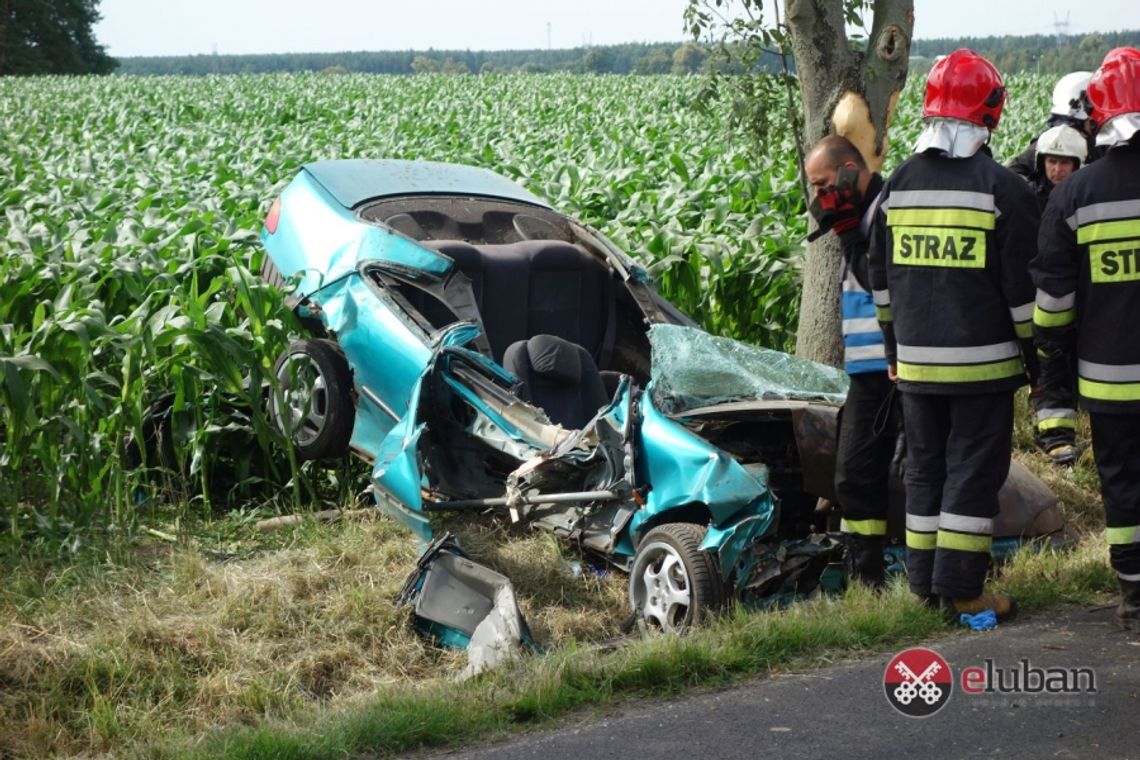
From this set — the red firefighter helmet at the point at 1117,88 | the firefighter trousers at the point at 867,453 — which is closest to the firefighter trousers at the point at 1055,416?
the firefighter trousers at the point at 867,453

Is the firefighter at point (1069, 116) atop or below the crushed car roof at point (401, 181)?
atop

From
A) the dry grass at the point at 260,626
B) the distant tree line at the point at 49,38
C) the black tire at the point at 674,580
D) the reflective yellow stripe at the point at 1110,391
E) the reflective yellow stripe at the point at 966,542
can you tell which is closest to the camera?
the dry grass at the point at 260,626

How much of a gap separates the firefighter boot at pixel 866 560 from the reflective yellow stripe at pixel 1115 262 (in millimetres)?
1396

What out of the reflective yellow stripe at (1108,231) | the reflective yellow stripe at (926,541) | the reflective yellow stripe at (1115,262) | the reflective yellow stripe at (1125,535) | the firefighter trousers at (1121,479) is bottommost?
the reflective yellow stripe at (926,541)

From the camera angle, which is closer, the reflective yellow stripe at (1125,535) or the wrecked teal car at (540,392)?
the reflective yellow stripe at (1125,535)

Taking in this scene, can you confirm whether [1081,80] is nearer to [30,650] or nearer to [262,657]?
[262,657]

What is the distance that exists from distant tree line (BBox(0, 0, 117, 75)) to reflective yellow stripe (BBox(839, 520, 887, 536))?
70134 millimetres

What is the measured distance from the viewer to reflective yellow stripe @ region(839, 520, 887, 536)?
18.3 feet

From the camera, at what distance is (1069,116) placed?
25.6 feet

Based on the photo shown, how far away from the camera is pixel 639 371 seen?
7.68 m

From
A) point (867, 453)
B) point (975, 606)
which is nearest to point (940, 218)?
point (867, 453)

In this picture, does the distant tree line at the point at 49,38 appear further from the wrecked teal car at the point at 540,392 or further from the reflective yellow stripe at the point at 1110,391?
the reflective yellow stripe at the point at 1110,391

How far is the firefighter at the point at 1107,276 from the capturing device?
4.79 m

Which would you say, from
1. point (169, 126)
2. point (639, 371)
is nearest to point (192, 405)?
point (639, 371)
